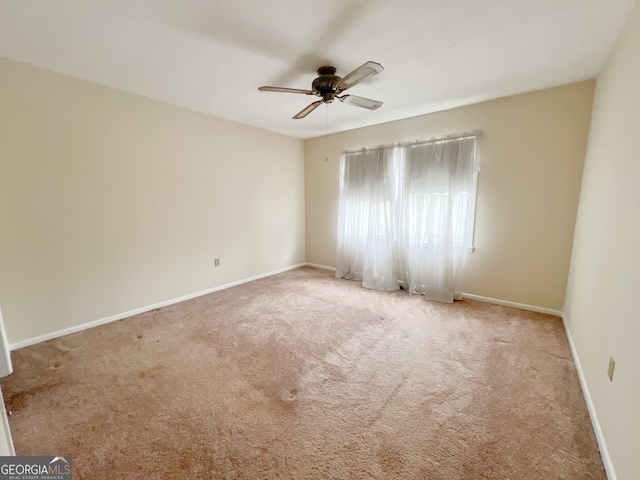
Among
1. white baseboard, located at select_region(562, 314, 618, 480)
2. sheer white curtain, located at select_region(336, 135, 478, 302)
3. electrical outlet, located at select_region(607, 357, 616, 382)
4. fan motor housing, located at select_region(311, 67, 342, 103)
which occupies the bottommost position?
white baseboard, located at select_region(562, 314, 618, 480)

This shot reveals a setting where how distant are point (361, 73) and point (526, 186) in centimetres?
228

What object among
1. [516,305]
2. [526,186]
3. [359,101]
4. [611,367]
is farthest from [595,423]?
[359,101]

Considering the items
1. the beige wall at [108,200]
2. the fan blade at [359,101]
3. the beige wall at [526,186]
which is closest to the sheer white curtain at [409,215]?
the beige wall at [526,186]

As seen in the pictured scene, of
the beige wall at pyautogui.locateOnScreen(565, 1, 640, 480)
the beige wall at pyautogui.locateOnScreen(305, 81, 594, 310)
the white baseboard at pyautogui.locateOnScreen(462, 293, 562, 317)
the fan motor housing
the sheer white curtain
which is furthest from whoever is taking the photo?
the sheer white curtain

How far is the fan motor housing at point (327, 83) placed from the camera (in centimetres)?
210

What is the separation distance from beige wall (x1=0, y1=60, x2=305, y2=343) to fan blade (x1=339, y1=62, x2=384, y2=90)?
84.3 inches

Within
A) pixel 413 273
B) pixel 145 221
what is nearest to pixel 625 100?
pixel 413 273

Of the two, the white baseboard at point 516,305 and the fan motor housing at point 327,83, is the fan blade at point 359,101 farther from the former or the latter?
the white baseboard at point 516,305

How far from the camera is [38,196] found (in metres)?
2.18

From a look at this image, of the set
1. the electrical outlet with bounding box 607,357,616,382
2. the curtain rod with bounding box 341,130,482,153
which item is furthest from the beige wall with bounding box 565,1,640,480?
the curtain rod with bounding box 341,130,482,153

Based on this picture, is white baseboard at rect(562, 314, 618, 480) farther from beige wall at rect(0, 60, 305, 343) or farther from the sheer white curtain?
beige wall at rect(0, 60, 305, 343)

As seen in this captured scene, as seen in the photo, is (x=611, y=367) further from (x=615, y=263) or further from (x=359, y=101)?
(x=359, y=101)

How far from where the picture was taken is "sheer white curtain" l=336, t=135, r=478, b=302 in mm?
3105

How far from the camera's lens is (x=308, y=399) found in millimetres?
1620
